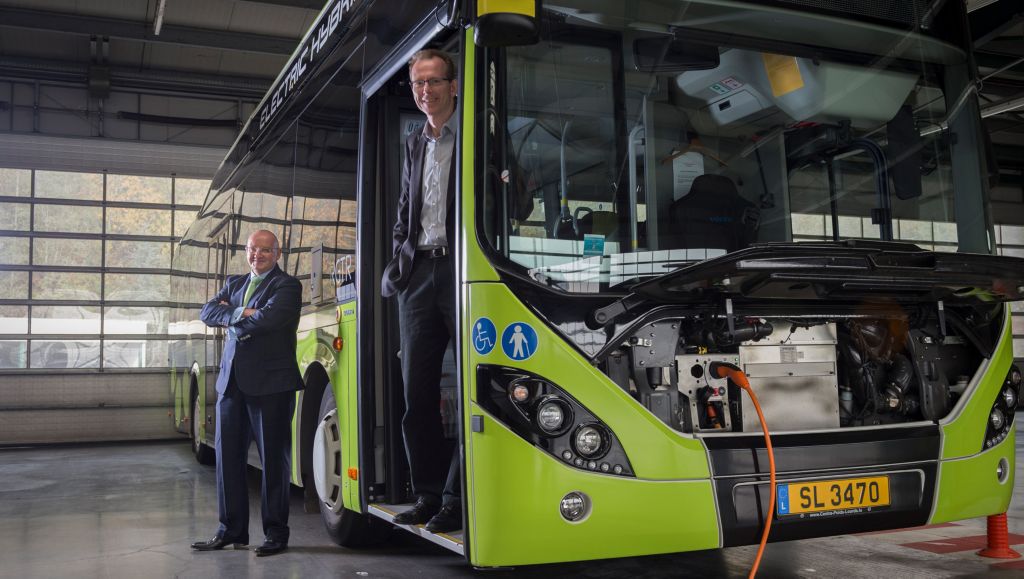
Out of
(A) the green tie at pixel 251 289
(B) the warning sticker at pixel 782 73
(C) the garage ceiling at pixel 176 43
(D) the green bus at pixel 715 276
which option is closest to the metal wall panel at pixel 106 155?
(C) the garage ceiling at pixel 176 43

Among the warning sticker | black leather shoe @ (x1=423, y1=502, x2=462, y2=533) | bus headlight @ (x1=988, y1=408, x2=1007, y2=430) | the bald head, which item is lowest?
black leather shoe @ (x1=423, y1=502, x2=462, y2=533)

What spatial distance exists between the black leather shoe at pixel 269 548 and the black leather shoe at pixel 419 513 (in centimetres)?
148

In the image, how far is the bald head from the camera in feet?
18.1

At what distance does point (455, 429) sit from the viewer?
422cm

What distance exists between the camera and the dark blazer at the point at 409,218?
399 centimetres

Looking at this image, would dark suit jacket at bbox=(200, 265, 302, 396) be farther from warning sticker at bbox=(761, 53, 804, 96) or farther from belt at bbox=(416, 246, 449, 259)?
warning sticker at bbox=(761, 53, 804, 96)

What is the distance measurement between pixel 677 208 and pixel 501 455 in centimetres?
114

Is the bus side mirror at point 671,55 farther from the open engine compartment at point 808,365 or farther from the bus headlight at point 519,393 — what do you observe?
the bus headlight at point 519,393

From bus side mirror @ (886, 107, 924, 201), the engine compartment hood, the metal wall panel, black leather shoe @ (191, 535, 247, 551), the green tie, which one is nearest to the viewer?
the engine compartment hood

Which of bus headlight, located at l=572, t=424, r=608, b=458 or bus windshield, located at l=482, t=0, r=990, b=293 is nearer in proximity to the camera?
bus headlight, located at l=572, t=424, r=608, b=458

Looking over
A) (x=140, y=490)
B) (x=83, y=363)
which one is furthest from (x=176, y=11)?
(x=140, y=490)

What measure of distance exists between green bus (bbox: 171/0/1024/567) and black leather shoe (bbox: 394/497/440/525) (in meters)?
0.27

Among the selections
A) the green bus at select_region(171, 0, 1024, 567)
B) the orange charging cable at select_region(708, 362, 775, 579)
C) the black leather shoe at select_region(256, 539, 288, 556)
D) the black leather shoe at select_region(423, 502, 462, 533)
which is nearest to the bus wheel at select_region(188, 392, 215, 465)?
the black leather shoe at select_region(256, 539, 288, 556)

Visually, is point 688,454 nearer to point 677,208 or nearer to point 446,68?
point 677,208
